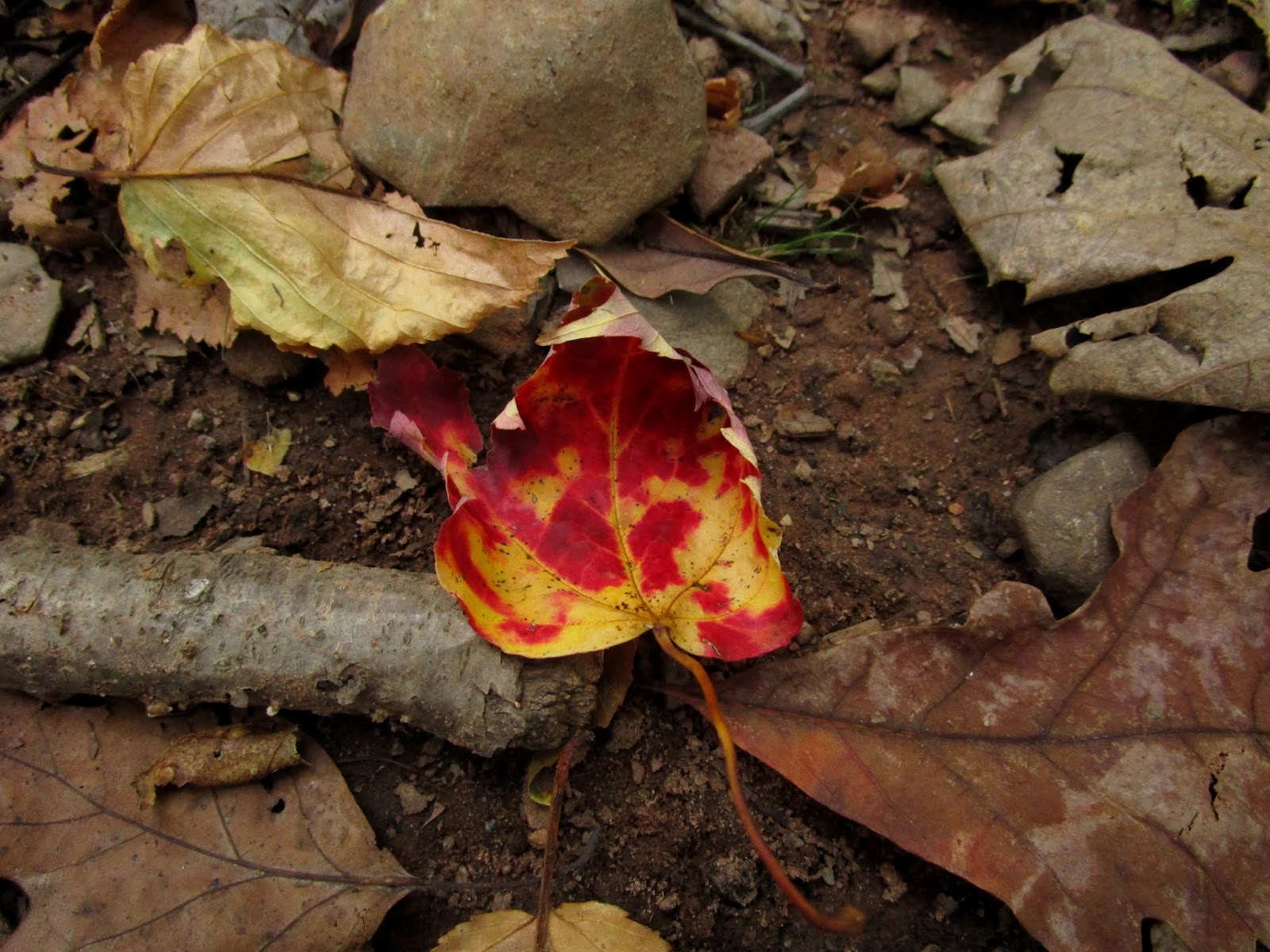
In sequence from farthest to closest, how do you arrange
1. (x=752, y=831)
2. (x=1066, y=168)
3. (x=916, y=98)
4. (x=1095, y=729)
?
(x=916, y=98) < (x=1066, y=168) < (x=1095, y=729) < (x=752, y=831)

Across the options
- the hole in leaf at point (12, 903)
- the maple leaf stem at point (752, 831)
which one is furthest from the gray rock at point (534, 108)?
the hole in leaf at point (12, 903)

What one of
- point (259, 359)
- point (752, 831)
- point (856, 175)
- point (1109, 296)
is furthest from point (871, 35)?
point (752, 831)

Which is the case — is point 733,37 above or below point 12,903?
above

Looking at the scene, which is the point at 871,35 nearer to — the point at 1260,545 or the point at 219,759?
the point at 1260,545

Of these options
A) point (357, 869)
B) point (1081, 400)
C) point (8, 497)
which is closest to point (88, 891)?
point (357, 869)

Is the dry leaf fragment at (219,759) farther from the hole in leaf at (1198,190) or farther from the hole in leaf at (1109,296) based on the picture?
the hole in leaf at (1198,190)

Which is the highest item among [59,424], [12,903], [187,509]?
[59,424]

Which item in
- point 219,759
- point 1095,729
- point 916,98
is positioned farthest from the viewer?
point 916,98
